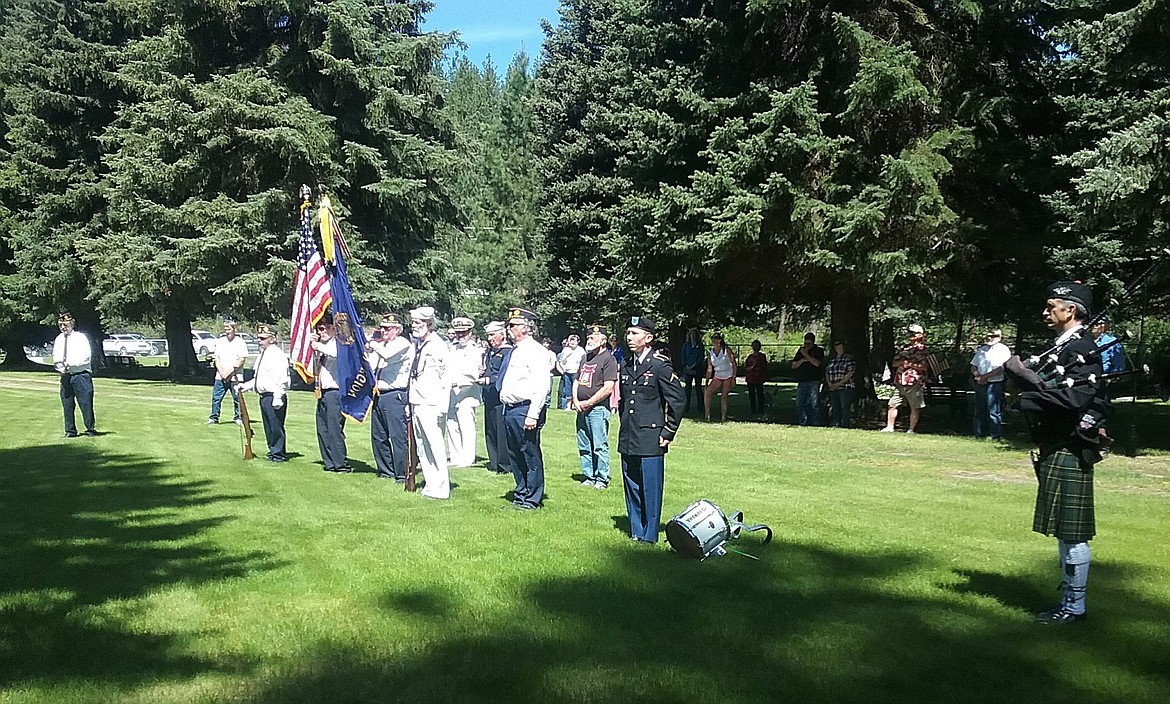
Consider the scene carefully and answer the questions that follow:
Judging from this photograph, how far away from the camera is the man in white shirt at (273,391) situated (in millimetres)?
14109

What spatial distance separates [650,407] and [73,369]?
38.1ft

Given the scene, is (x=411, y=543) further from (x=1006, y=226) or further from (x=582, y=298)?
(x=582, y=298)

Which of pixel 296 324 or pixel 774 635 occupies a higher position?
pixel 296 324

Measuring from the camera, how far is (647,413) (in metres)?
8.36

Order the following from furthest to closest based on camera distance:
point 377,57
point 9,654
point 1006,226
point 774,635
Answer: point 377,57, point 1006,226, point 774,635, point 9,654

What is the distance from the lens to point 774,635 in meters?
6.22

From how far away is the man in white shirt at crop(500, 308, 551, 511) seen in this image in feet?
34.1

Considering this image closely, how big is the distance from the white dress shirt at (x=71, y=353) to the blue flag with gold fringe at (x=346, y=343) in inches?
217

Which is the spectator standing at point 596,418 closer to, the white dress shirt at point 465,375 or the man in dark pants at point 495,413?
the man in dark pants at point 495,413

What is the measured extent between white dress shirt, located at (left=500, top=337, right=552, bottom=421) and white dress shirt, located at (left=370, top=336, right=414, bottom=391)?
6.40 ft

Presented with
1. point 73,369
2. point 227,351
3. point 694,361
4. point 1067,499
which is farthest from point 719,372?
point 1067,499

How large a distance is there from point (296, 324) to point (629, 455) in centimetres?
697

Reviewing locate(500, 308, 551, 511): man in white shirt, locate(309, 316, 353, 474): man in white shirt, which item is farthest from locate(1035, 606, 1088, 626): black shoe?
locate(309, 316, 353, 474): man in white shirt

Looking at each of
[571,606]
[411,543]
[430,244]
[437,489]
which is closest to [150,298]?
[430,244]
